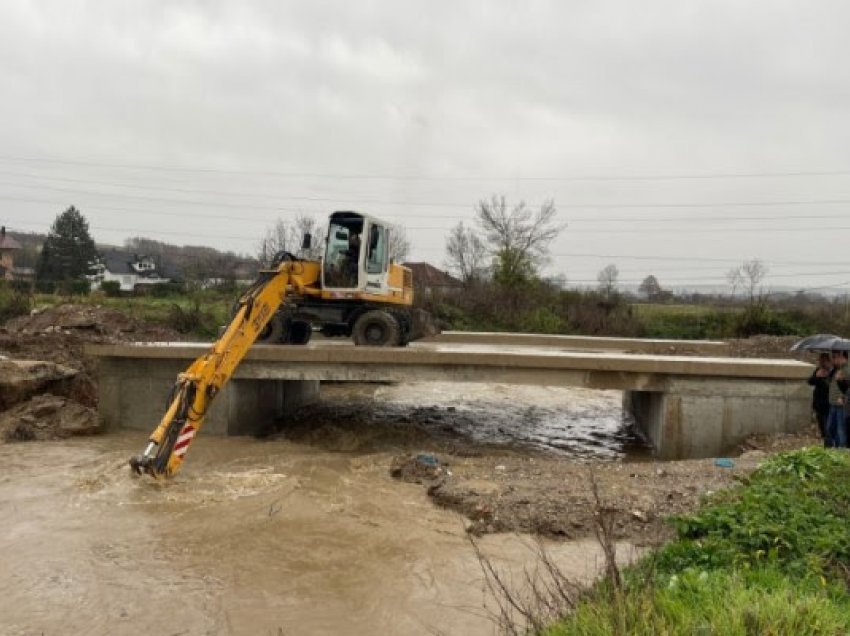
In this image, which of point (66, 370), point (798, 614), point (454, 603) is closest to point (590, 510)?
point (454, 603)

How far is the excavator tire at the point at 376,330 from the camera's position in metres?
14.7

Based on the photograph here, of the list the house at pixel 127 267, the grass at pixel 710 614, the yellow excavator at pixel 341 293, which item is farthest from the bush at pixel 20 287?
the house at pixel 127 267

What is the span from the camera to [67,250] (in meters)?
48.1

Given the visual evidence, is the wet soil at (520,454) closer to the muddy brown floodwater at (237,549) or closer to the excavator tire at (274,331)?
the muddy brown floodwater at (237,549)

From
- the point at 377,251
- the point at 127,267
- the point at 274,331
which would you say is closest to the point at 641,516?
the point at 377,251

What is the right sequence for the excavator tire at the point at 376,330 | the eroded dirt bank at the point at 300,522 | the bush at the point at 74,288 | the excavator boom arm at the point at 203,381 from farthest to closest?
1. the bush at the point at 74,288
2. the excavator tire at the point at 376,330
3. the excavator boom arm at the point at 203,381
4. the eroded dirt bank at the point at 300,522

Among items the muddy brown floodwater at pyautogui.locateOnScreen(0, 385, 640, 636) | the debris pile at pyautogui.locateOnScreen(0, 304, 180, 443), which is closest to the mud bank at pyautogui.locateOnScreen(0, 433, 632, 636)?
the muddy brown floodwater at pyautogui.locateOnScreen(0, 385, 640, 636)

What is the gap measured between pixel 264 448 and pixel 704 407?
771 cm

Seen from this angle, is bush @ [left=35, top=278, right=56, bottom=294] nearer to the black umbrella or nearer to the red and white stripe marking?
the red and white stripe marking

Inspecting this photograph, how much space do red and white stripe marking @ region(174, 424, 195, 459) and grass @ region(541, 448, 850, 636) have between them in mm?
6463

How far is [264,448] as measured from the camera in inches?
502

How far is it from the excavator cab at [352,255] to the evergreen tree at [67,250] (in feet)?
109

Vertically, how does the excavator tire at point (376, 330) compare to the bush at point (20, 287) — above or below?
below

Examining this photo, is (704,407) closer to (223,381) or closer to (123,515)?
(223,381)
